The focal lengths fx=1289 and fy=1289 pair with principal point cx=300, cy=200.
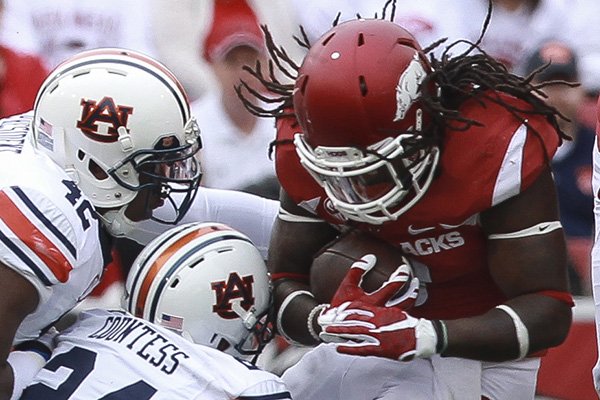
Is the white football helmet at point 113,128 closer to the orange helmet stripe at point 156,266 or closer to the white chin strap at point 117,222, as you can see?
the white chin strap at point 117,222

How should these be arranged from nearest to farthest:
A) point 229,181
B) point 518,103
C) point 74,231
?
point 74,231
point 518,103
point 229,181

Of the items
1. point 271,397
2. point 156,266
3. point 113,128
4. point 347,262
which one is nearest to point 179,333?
point 156,266

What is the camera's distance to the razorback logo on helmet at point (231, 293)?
2445 mm

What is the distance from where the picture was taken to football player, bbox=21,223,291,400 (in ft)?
7.36

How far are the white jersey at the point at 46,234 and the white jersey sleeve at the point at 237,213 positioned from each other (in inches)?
26.2

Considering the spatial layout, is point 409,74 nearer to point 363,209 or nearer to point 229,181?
point 363,209

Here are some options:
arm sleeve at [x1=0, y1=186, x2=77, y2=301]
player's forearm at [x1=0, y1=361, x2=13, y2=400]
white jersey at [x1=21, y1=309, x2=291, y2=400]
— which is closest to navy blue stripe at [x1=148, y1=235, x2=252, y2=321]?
white jersey at [x1=21, y1=309, x2=291, y2=400]

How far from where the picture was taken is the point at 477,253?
2557 mm

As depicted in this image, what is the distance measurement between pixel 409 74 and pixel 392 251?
0.37 metres

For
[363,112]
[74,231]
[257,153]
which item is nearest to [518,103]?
[363,112]

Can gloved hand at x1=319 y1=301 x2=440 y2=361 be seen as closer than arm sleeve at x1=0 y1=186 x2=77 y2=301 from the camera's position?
Answer: No

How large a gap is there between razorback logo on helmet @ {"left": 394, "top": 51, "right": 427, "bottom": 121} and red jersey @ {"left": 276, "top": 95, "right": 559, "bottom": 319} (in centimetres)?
12

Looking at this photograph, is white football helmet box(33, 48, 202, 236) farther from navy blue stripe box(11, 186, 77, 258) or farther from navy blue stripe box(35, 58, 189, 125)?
navy blue stripe box(11, 186, 77, 258)

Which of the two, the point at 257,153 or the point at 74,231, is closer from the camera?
the point at 74,231
